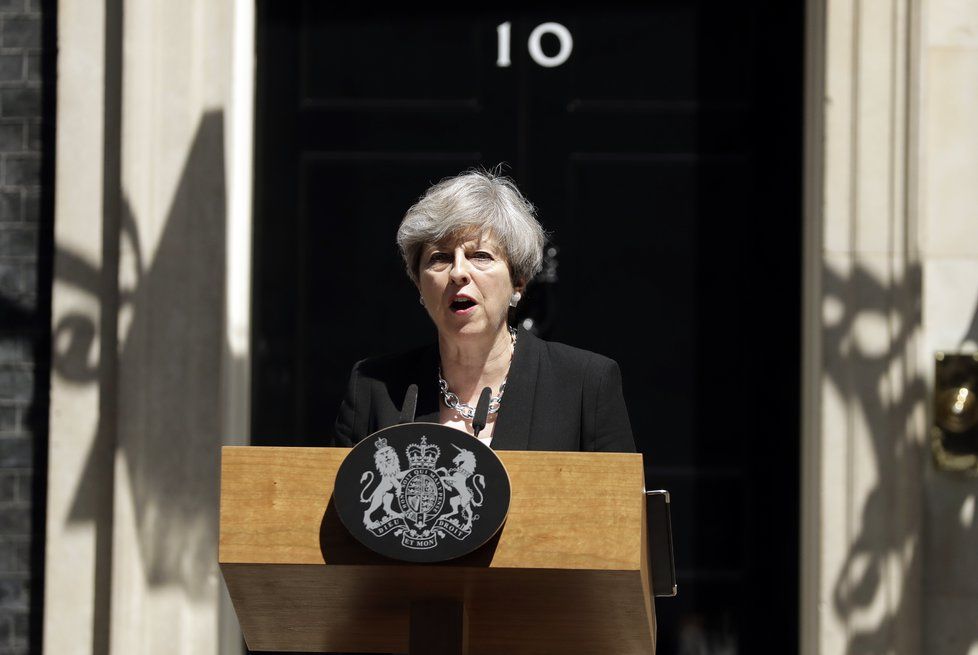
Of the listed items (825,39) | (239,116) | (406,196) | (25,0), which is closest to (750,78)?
(825,39)

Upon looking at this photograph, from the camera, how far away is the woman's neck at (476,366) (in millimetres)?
3330

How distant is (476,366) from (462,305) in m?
0.22

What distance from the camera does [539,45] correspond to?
5969 mm

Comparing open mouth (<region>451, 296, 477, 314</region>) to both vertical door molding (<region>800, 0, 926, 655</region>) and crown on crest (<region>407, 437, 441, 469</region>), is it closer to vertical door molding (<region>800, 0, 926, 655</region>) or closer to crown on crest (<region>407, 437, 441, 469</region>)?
crown on crest (<region>407, 437, 441, 469</region>)

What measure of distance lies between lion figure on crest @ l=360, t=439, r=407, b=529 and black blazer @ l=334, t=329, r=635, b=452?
63cm

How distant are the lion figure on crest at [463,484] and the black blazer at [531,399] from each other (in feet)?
2.05

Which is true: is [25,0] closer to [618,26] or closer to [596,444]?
[618,26]

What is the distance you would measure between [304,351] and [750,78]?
1.97m

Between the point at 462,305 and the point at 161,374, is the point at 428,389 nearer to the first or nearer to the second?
the point at 462,305

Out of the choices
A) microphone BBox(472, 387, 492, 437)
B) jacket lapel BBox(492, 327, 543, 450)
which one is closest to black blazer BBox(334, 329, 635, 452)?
jacket lapel BBox(492, 327, 543, 450)

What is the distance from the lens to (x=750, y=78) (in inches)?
232

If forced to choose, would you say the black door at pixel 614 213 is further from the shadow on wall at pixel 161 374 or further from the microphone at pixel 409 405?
the microphone at pixel 409 405

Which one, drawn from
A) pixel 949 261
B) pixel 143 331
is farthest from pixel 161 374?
pixel 949 261

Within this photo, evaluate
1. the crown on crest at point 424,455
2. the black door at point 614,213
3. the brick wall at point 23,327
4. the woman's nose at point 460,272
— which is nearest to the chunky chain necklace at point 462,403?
the woman's nose at point 460,272
